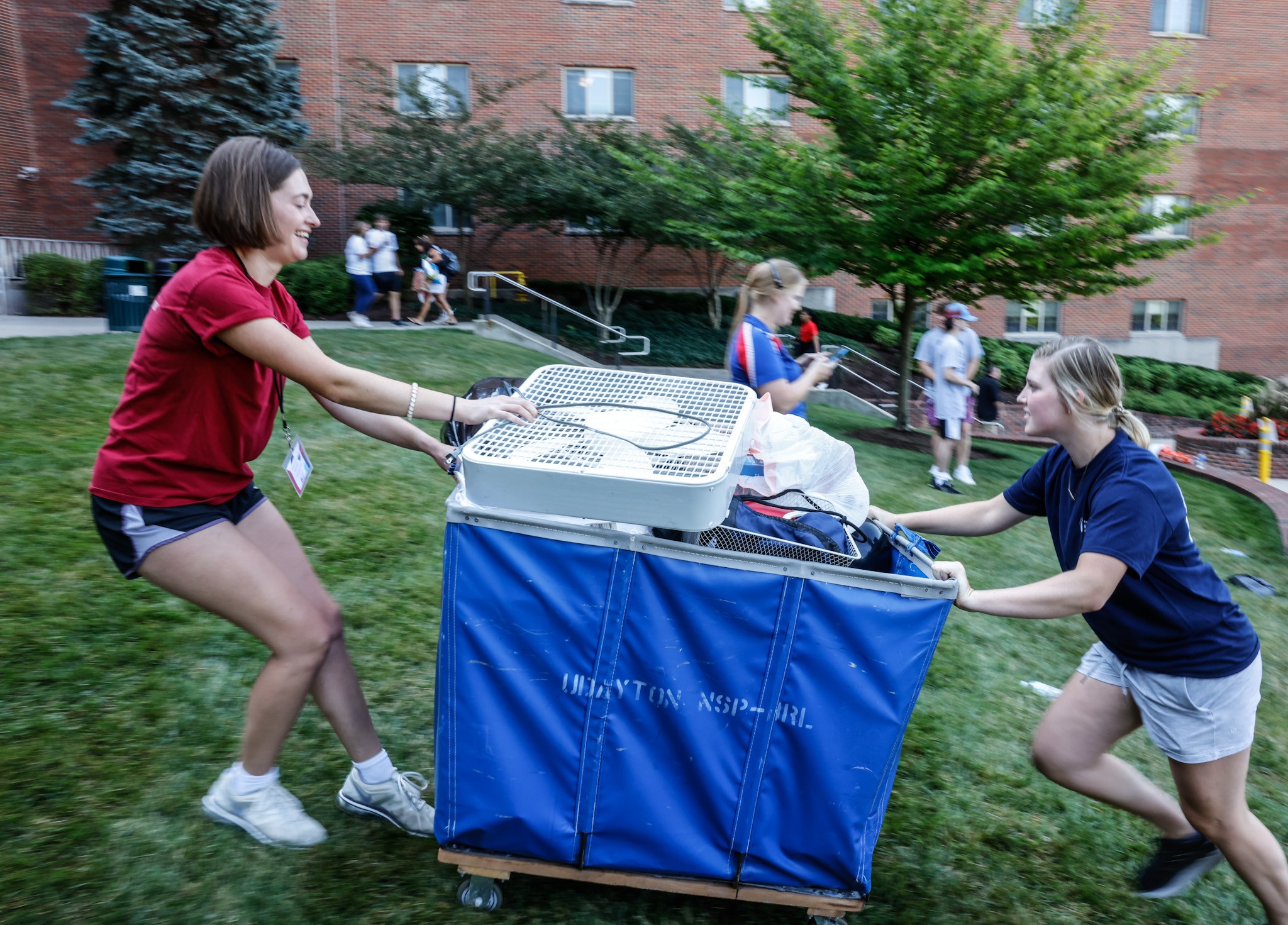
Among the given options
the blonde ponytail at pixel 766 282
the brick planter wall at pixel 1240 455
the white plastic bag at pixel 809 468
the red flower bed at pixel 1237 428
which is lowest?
the brick planter wall at pixel 1240 455

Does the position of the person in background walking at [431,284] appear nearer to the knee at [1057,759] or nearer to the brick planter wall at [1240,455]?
the brick planter wall at [1240,455]

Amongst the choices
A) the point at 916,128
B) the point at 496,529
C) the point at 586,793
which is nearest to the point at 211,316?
the point at 496,529

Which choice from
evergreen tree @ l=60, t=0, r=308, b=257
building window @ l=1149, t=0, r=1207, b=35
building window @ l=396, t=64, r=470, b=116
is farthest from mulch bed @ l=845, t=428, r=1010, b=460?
building window @ l=1149, t=0, r=1207, b=35

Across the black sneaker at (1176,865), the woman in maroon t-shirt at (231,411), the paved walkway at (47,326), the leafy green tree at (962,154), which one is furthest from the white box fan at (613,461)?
the paved walkway at (47,326)

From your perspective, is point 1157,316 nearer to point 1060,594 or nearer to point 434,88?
point 434,88

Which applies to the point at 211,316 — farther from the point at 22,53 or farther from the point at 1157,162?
the point at 22,53

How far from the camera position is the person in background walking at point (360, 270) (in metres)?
16.4

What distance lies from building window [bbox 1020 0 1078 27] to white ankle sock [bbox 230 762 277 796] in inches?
537

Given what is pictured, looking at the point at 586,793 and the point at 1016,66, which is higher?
the point at 1016,66

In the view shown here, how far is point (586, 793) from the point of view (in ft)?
8.47

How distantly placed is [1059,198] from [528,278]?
50.7 feet

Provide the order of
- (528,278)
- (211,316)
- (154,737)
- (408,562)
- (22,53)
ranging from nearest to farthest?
1. (211,316)
2. (154,737)
3. (408,562)
4. (22,53)
5. (528,278)

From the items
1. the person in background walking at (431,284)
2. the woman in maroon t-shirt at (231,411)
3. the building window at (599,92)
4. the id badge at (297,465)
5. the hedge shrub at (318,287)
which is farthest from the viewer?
the building window at (599,92)

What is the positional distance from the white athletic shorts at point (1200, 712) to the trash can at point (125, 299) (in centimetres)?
1291
